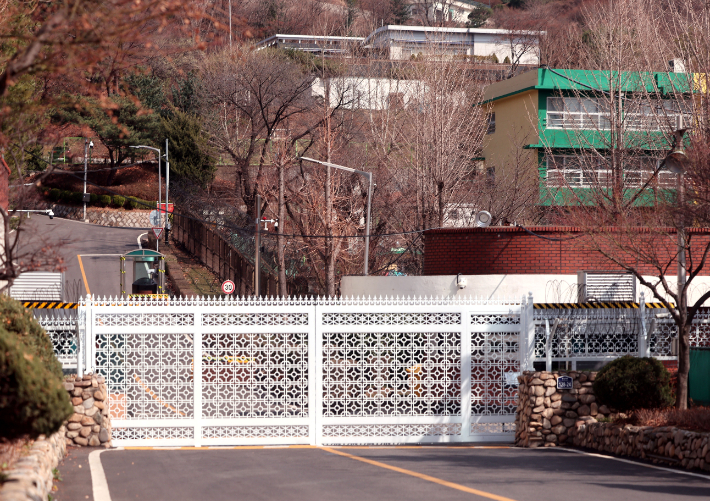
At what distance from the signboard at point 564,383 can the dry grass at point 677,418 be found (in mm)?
1369

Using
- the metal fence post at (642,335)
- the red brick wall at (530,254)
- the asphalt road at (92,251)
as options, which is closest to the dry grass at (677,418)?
the metal fence post at (642,335)

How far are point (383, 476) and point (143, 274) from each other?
31309 millimetres

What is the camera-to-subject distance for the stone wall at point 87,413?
13.2 meters

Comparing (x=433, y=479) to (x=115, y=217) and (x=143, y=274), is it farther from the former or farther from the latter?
(x=115, y=217)

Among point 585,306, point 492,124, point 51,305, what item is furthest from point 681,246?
point 492,124

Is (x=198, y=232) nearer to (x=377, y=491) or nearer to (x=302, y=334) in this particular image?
(x=302, y=334)

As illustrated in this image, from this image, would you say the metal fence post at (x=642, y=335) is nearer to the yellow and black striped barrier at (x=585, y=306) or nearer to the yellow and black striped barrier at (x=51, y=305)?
the yellow and black striped barrier at (x=585, y=306)

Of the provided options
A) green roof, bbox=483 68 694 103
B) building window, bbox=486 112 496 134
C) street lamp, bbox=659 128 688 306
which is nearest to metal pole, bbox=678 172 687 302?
street lamp, bbox=659 128 688 306

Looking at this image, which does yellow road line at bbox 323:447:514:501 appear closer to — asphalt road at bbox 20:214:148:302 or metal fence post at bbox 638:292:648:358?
metal fence post at bbox 638:292:648:358

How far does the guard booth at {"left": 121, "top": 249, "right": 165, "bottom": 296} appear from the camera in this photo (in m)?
37.6

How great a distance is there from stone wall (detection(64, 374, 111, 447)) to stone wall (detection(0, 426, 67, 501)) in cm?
331

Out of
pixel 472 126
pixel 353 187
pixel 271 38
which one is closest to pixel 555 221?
pixel 472 126

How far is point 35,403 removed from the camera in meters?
6.62

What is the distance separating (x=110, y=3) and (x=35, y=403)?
11.0 ft
